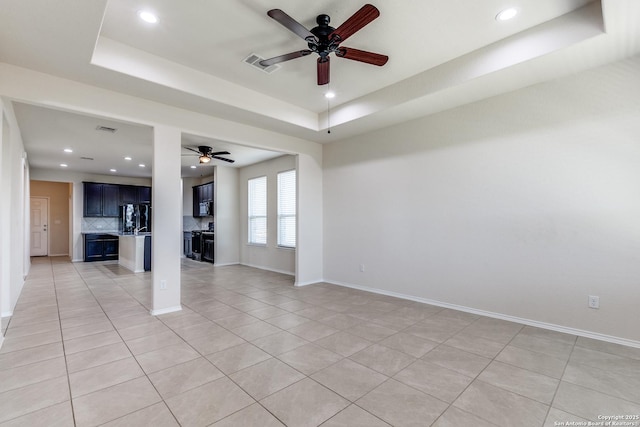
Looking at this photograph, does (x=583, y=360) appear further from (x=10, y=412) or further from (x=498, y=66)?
(x=10, y=412)

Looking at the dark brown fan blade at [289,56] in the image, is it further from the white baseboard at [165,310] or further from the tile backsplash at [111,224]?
the tile backsplash at [111,224]

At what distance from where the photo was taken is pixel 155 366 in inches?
98.3

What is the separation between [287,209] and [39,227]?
9.63 m

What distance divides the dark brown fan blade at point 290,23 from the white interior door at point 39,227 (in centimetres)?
1238

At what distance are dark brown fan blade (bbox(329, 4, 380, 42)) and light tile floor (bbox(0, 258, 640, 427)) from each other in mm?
2775

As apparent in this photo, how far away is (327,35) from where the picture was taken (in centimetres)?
261

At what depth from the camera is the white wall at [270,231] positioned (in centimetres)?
676

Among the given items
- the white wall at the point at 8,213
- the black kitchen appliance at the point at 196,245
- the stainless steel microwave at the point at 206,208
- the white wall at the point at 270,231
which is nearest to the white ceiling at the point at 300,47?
the white wall at the point at 8,213

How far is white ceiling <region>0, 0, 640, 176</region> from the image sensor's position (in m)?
2.50

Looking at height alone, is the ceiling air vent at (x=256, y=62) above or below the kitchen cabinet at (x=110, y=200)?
above

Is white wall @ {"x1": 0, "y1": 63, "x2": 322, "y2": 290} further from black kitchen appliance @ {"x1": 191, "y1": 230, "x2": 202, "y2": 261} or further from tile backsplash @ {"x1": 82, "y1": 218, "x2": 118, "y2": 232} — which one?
tile backsplash @ {"x1": 82, "y1": 218, "x2": 118, "y2": 232}

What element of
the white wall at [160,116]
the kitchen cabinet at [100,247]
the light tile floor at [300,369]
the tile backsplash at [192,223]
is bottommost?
the light tile floor at [300,369]

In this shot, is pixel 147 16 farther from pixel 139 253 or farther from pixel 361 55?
pixel 139 253

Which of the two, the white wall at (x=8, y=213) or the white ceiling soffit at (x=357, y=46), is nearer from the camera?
the white ceiling soffit at (x=357, y=46)
